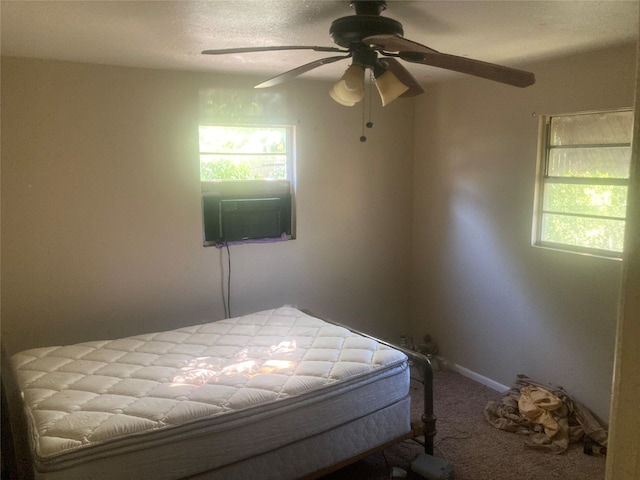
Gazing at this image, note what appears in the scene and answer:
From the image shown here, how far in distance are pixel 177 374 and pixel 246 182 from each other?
65.7 inches

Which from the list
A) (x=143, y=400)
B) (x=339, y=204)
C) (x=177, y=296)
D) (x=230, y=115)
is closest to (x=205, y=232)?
(x=177, y=296)

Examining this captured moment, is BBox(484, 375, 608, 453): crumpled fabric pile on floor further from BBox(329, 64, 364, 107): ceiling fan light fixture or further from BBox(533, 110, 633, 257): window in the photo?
BBox(329, 64, 364, 107): ceiling fan light fixture

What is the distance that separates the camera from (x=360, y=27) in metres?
1.95

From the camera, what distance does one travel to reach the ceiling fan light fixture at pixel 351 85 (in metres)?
2.11

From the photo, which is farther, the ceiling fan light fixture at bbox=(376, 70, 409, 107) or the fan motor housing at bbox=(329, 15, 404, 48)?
the ceiling fan light fixture at bbox=(376, 70, 409, 107)

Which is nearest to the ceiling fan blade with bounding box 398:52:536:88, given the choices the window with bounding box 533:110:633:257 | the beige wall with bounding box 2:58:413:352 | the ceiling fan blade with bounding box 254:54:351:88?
the ceiling fan blade with bounding box 254:54:351:88

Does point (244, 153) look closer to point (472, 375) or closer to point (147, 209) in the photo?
point (147, 209)

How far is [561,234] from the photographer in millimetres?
3260

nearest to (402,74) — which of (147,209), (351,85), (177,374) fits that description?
(351,85)

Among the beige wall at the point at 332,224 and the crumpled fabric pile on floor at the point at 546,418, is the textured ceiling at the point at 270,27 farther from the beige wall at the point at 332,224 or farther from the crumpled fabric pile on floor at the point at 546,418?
the crumpled fabric pile on floor at the point at 546,418

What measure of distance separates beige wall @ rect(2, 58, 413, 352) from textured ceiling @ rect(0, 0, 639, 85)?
32 centimetres

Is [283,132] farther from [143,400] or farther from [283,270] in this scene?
[143,400]

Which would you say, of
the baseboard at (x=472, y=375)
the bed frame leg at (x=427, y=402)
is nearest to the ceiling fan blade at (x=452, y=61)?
the bed frame leg at (x=427, y=402)

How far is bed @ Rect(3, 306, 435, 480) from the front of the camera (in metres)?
1.94
